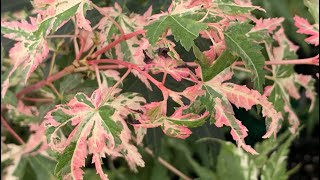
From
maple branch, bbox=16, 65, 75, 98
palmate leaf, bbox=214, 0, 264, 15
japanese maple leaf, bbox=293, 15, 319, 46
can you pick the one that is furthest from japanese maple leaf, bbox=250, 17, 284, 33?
maple branch, bbox=16, 65, 75, 98

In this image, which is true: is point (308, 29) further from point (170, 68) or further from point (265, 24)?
point (170, 68)

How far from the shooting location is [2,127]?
115cm

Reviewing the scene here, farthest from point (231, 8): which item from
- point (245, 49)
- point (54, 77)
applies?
point (54, 77)

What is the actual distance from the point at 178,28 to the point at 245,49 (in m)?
0.08

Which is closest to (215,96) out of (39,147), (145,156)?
(39,147)

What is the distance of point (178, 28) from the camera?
0.60 metres

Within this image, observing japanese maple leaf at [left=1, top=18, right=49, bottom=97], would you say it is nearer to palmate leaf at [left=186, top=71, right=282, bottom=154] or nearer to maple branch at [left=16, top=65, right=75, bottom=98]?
maple branch at [left=16, top=65, right=75, bottom=98]

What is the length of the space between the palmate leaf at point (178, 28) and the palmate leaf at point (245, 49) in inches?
2.1

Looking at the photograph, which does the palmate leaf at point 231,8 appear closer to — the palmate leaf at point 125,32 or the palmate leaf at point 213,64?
the palmate leaf at point 213,64

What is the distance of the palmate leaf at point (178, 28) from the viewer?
58 cm

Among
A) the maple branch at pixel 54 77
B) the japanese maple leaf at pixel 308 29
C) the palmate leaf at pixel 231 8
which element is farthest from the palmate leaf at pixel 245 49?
the maple branch at pixel 54 77

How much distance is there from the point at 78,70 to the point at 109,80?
53 mm

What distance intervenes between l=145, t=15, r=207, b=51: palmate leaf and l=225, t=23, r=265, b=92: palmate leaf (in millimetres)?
53

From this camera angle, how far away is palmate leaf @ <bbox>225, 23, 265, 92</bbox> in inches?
24.5
